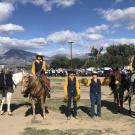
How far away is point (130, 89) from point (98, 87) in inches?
53.6

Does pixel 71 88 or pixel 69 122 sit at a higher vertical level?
pixel 71 88

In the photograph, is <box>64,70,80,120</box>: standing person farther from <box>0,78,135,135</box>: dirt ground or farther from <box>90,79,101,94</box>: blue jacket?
<box>0,78,135,135</box>: dirt ground

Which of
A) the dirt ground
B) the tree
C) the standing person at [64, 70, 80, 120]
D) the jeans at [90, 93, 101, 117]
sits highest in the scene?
the tree

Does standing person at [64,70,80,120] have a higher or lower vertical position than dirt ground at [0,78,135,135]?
higher

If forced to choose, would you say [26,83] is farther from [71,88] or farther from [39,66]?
[71,88]

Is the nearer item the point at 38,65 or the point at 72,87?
the point at 72,87

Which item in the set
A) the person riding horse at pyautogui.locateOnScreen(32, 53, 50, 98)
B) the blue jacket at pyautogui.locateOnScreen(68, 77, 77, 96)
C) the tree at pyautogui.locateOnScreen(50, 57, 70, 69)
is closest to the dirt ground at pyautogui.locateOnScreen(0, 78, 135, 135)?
the blue jacket at pyautogui.locateOnScreen(68, 77, 77, 96)

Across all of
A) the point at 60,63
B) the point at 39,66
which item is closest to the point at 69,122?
the point at 39,66

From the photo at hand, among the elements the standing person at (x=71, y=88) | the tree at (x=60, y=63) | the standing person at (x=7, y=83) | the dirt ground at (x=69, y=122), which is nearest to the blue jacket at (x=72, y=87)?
the standing person at (x=71, y=88)

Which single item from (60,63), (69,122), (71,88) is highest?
(60,63)

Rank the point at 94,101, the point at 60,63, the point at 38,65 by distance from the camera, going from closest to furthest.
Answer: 1. the point at 94,101
2. the point at 38,65
3. the point at 60,63

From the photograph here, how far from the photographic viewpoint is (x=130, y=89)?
15305 mm

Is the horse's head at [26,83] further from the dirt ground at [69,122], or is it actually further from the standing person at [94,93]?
the standing person at [94,93]

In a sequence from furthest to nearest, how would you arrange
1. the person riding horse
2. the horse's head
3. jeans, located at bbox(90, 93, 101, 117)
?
the person riding horse < jeans, located at bbox(90, 93, 101, 117) < the horse's head
